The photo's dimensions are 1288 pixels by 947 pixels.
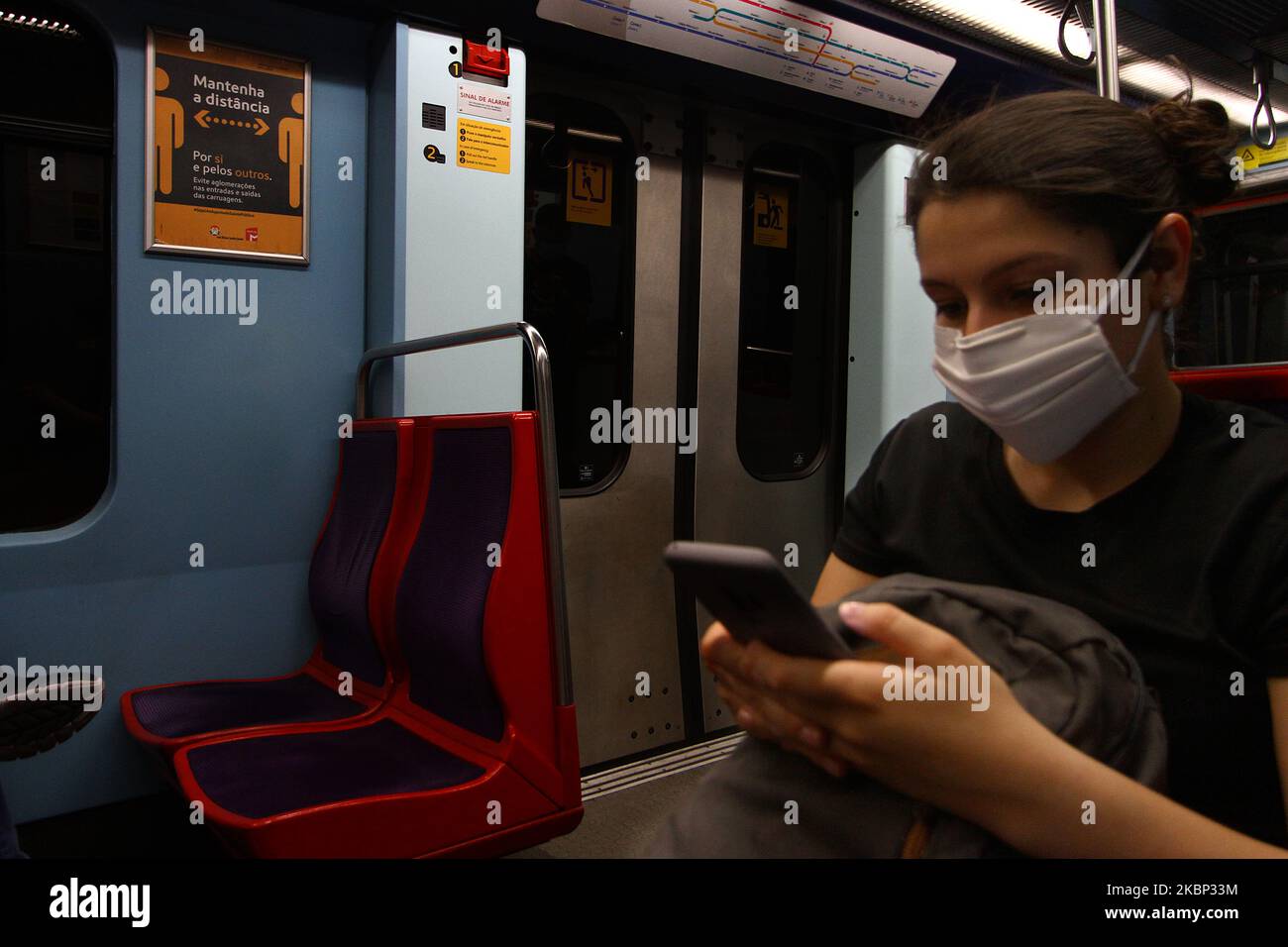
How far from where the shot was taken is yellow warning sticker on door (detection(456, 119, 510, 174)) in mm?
2834

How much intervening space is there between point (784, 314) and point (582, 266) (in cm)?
105

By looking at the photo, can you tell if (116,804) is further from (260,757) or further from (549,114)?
(549,114)

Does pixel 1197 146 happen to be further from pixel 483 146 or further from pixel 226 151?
pixel 226 151

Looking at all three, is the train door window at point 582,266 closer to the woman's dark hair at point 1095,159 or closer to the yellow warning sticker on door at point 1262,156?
the woman's dark hair at point 1095,159

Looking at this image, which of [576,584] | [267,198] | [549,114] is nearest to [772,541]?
[576,584]

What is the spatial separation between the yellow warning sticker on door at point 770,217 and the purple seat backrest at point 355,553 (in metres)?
1.98

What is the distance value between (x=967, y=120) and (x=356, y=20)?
2.36 metres

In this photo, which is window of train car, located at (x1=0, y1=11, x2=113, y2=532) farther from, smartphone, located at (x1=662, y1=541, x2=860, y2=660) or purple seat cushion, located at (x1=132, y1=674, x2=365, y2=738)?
smartphone, located at (x1=662, y1=541, x2=860, y2=660)

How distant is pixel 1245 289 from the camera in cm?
221

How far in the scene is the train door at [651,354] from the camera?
11.1 ft

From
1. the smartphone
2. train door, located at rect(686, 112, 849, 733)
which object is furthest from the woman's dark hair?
train door, located at rect(686, 112, 849, 733)

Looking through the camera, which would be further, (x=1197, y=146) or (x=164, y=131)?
(x=164, y=131)

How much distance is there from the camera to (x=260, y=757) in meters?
2.06

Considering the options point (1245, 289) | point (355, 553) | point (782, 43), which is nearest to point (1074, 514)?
point (1245, 289)
